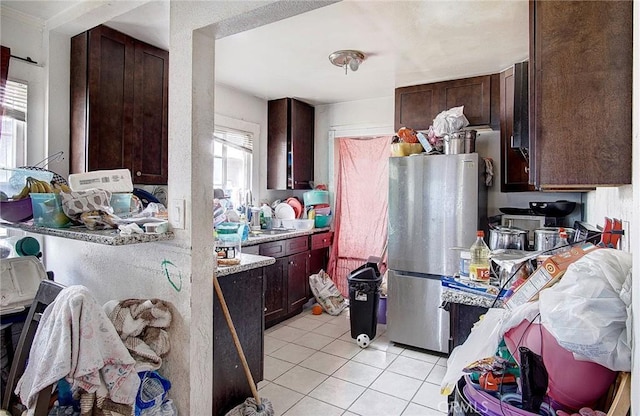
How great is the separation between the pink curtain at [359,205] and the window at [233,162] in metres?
1.16

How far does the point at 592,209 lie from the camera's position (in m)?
2.27

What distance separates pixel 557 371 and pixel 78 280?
2.37 m

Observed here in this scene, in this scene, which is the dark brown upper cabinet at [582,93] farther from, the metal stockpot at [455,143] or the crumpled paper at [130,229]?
the metal stockpot at [455,143]

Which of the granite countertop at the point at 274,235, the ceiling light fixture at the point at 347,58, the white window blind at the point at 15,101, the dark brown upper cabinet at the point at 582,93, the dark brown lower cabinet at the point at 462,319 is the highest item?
the ceiling light fixture at the point at 347,58

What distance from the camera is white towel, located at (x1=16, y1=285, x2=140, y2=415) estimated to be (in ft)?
4.30

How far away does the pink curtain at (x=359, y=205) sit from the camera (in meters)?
4.40

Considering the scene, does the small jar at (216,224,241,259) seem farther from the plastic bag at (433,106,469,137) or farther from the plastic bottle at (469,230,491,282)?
the plastic bag at (433,106,469,137)

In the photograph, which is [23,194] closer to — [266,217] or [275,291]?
[275,291]

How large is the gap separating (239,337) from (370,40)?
219cm

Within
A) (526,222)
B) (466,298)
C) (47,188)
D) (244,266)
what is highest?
Answer: (47,188)

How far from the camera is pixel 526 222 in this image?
3.10 m

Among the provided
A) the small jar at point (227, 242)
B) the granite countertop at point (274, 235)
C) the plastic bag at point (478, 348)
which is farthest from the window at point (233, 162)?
the plastic bag at point (478, 348)

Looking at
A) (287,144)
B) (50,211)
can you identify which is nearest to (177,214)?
(50,211)

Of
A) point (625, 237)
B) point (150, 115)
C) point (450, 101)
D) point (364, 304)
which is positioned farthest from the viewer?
point (450, 101)
